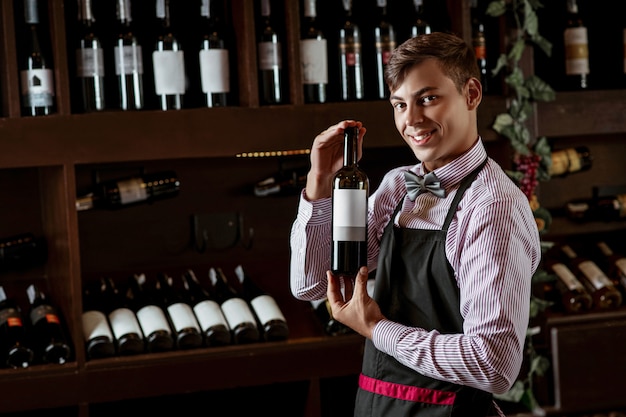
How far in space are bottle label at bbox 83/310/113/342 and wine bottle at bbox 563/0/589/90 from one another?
1847 millimetres

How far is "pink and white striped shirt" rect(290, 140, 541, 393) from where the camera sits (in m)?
1.50

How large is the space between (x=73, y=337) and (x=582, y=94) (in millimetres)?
1863

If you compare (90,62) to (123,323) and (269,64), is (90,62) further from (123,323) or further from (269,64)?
(123,323)

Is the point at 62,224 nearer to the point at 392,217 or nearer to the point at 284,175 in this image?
the point at 284,175

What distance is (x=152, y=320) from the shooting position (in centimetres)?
278

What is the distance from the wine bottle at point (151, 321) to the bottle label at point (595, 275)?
1.54 meters

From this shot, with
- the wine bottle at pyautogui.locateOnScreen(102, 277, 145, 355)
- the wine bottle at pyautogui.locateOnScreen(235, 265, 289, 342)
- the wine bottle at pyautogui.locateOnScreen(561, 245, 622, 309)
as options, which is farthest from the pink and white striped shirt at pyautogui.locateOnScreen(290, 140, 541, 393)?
the wine bottle at pyautogui.locateOnScreen(561, 245, 622, 309)

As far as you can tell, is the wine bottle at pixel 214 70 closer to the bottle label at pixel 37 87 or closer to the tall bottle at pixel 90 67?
the tall bottle at pixel 90 67

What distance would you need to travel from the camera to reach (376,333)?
1.63 m

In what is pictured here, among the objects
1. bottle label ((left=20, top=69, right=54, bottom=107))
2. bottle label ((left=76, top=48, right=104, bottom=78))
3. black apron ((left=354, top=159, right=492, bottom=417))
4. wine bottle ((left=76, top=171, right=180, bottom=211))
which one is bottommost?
black apron ((left=354, top=159, right=492, bottom=417))

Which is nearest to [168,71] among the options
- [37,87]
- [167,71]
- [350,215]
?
[167,71]

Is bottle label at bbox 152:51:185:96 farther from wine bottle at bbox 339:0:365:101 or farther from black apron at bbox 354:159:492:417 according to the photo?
black apron at bbox 354:159:492:417

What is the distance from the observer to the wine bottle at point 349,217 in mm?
1685

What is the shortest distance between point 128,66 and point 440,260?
1.50m
